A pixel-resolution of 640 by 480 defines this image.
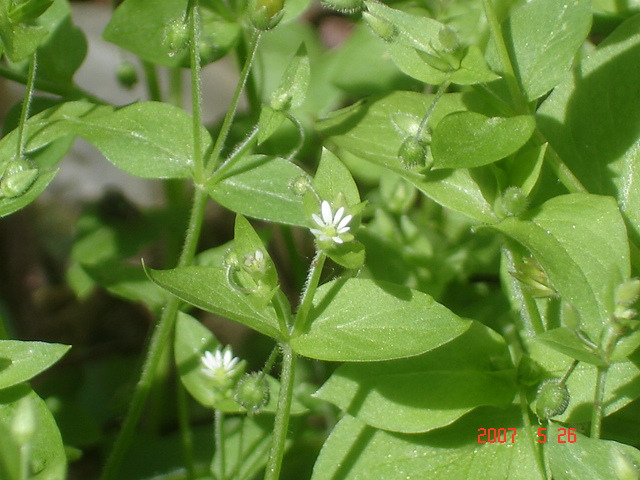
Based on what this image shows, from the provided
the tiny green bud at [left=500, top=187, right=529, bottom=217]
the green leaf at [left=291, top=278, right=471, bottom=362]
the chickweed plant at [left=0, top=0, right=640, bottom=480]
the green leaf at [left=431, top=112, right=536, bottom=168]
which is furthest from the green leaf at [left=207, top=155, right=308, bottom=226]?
the tiny green bud at [left=500, top=187, right=529, bottom=217]

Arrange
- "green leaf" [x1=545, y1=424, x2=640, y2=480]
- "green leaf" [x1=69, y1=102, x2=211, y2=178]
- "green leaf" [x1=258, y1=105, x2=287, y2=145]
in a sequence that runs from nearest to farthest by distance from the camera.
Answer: "green leaf" [x1=545, y1=424, x2=640, y2=480] → "green leaf" [x1=258, y1=105, x2=287, y2=145] → "green leaf" [x1=69, y1=102, x2=211, y2=178]

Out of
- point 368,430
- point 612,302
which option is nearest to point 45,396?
point 368,430

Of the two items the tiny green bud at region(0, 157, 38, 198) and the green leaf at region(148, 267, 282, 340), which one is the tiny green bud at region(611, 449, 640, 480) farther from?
the tiny green bud at region(0, 157, 38, 198)

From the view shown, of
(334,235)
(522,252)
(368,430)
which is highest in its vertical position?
(334,235)

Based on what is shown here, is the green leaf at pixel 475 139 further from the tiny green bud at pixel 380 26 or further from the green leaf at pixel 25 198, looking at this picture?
the green leaf at pixel 25 198

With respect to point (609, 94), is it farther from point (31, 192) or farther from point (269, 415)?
point (31, 192)

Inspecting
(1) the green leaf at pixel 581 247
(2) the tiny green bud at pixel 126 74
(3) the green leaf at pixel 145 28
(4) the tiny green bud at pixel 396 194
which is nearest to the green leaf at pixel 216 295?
(1) the green leaf at pixel 581 247
